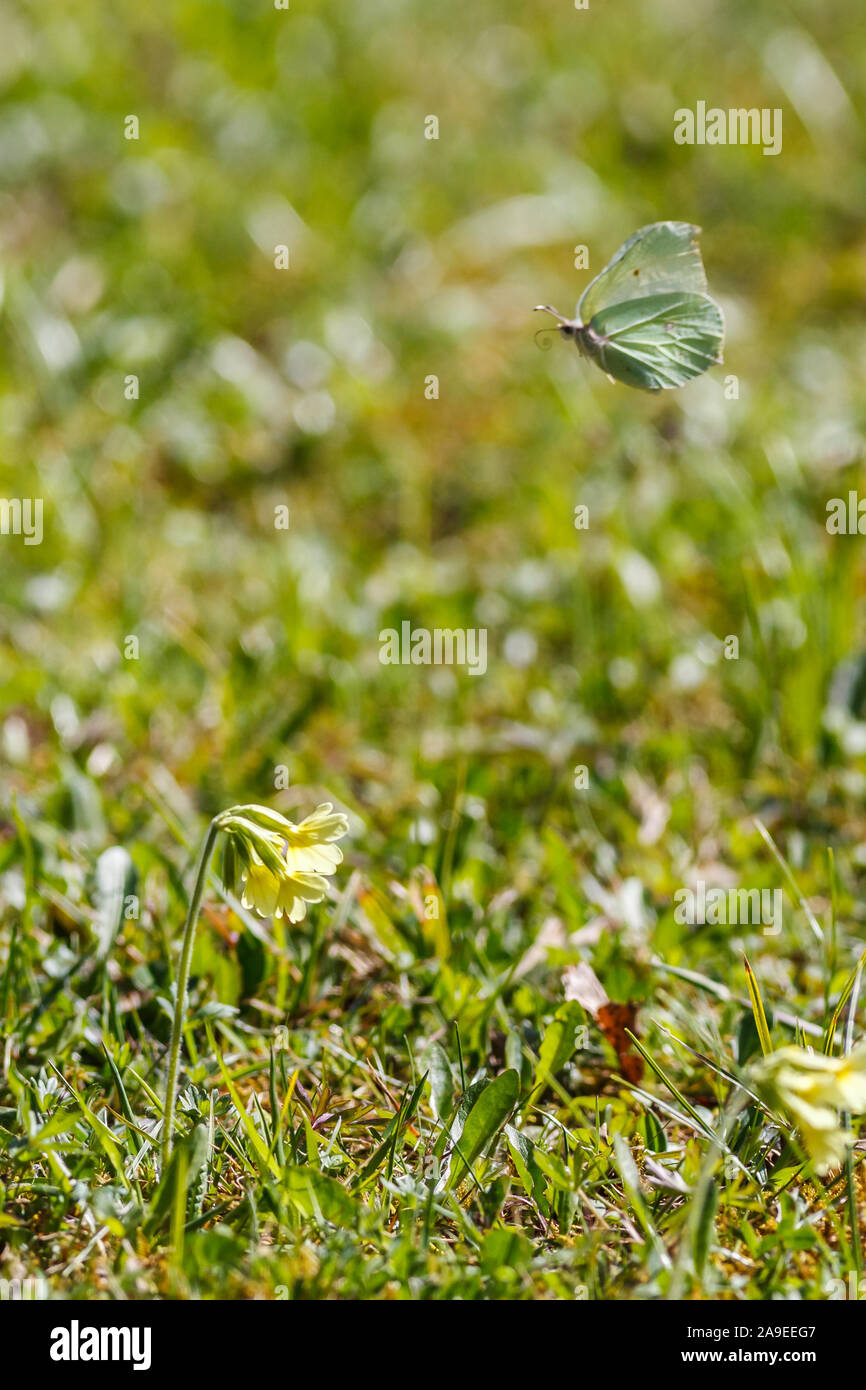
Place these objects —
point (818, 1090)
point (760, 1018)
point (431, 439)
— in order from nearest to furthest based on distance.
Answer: point (818, 1090) < point (760, 1018) < point (431, 439)

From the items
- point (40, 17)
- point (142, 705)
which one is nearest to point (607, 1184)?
point (142, 705)

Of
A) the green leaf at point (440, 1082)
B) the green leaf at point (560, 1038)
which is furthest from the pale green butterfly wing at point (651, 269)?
the green leaf at point (440, 1082)

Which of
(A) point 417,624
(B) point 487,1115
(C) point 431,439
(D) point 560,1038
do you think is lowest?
(B) point 487,1115

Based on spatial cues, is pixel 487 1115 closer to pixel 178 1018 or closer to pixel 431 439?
pixel 178 1018

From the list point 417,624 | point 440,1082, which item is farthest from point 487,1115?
point 417,624

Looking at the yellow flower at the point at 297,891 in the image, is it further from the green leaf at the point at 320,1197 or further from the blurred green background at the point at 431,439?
the blurred green background at the point at 431,439

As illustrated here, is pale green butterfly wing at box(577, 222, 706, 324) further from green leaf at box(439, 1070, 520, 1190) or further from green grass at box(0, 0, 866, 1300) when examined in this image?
green leaf at box(439, 1070, 520, 1190)
